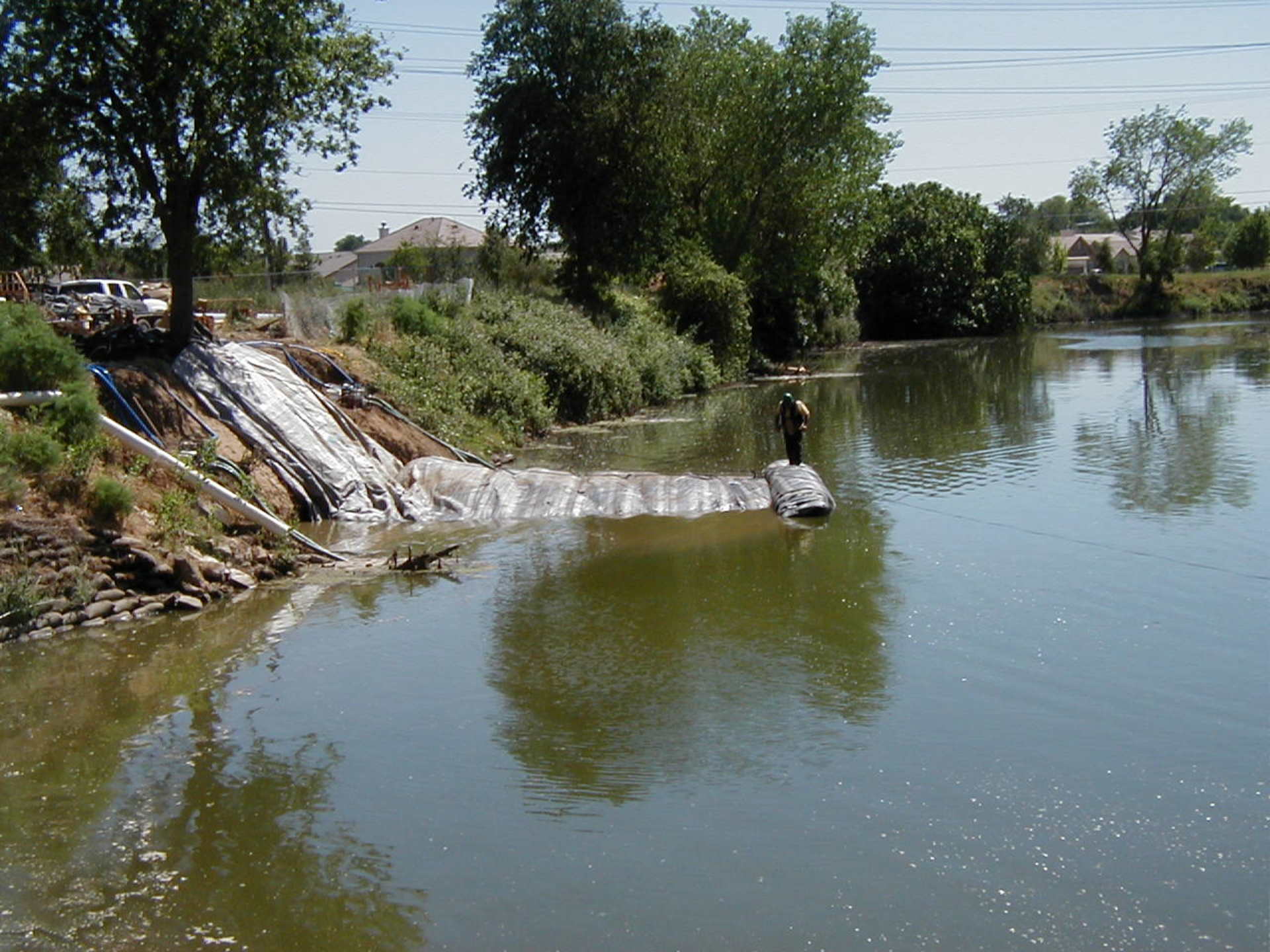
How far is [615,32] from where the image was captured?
41375 mm

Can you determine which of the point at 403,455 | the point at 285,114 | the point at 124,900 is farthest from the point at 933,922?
the point at 285,114

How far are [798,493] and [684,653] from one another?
276 inches

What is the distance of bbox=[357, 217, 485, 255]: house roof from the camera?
7475 centimetres

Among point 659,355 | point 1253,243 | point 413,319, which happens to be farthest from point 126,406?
point 1253,243

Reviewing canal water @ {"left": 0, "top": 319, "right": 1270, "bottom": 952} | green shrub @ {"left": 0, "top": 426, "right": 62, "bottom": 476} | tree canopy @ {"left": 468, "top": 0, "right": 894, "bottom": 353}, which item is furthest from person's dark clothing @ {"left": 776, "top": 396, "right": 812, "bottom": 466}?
tree canopy @ {"left": 468, "top": 0, "right": 894, "bottom": 353}

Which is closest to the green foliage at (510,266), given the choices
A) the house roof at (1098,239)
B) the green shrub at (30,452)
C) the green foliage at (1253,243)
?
the green shrub at (30,452)

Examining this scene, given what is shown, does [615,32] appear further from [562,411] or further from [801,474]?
[801,474]

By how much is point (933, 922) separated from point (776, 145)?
4642 cm

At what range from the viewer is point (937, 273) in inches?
2677

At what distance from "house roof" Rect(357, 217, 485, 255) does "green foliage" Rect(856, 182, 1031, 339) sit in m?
22.9

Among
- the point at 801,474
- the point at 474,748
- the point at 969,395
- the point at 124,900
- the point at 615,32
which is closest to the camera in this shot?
the point at 124,900

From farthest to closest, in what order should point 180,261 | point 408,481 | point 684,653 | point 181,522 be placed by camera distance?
point 180,261
point 408,481
point 181,522
point 684,653

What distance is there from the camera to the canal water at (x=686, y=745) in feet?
26.1

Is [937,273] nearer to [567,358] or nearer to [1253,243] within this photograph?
[567,358]
